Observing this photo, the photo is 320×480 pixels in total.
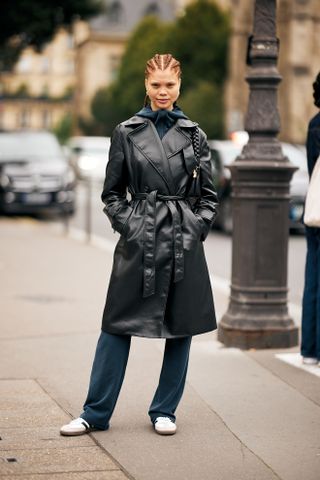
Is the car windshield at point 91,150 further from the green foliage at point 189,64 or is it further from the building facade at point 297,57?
the green foliage at point 189,64

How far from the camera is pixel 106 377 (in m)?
5.62

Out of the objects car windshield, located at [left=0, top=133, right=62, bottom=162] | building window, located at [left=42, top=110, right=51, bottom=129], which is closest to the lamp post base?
car windshield, located at [left=0, top=133, right=62, bottom=162]

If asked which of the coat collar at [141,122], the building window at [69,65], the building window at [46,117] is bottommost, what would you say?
the building window at [46,117]

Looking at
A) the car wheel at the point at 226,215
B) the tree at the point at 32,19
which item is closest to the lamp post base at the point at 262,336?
the car wheel at the point at 226,215

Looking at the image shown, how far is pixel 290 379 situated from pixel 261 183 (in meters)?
1.71

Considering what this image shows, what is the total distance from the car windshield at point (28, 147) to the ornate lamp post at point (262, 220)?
15.0 m

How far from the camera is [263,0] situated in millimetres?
8305

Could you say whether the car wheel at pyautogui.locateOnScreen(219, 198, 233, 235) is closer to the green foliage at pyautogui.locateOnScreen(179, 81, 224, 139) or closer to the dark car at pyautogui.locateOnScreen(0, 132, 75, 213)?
the dark car at pyautogui.locateOnScreen(0, 132, 75, 213)

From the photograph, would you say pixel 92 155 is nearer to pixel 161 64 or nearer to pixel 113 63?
pixel 161 64

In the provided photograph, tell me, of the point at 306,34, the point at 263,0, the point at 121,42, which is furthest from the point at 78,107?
the point at 263,0

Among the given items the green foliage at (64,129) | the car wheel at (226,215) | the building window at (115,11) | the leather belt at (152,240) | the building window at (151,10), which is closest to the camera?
the leather belt at (152,240)

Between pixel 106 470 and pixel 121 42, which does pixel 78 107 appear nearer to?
pixel 121 42

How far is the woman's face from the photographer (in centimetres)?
552

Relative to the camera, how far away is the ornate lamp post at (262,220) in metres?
8.23
